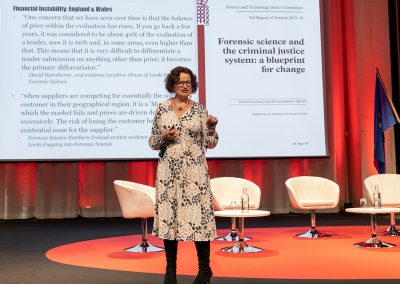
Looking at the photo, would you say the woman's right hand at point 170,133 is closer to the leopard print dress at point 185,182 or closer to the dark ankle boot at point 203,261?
the leopard print dress at point 185,182

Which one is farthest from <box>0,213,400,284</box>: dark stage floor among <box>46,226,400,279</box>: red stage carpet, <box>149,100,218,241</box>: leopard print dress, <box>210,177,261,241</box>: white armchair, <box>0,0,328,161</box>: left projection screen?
<box>210,177,261,241</box>: white armchair

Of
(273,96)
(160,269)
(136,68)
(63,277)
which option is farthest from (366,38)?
(63,277)

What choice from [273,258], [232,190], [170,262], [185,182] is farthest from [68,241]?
[185,182]

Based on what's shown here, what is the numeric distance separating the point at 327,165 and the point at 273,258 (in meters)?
4.53

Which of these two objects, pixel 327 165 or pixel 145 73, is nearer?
pixel 145 73

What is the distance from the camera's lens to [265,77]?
7.77 m

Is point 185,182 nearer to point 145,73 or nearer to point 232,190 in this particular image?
point 232,190

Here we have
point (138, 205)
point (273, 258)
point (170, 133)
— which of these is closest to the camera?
point (170, 133)

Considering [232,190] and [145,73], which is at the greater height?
[145,73]

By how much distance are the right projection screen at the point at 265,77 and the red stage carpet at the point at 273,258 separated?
2157 millimetres

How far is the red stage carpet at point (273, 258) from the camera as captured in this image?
367 centimetres

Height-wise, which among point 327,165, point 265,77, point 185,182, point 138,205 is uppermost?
point 265,77

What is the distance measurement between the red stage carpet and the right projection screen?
2.16 m

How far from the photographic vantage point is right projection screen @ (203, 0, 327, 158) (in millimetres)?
7672
